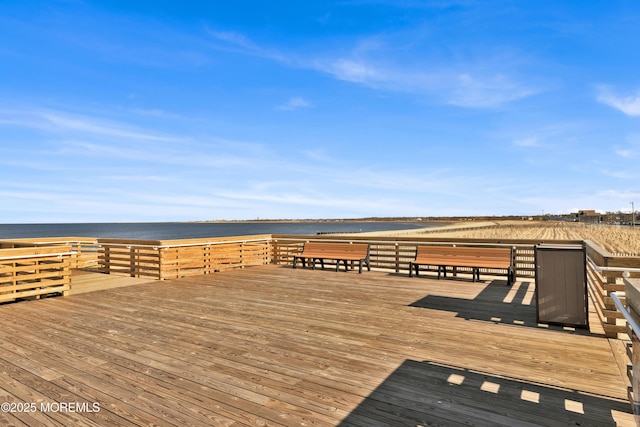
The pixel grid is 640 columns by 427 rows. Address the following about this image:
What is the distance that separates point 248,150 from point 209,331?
928 inches

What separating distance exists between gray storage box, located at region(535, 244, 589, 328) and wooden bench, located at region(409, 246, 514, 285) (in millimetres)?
2861

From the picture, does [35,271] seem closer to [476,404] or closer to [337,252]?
[337,252]

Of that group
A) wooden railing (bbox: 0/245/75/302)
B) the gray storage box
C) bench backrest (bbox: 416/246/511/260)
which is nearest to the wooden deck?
the gray storage box

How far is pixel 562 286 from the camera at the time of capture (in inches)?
185

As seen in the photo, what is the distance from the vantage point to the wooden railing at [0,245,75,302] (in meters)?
6.64

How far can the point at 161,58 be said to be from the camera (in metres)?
16.3

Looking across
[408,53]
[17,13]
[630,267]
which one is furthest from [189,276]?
[17,13]

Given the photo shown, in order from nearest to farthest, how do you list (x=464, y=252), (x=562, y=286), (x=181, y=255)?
(x=562, y=286) → (x=464, y=252) → (x=181, y=255)

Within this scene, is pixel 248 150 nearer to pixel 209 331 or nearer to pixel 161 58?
pixel 161 58

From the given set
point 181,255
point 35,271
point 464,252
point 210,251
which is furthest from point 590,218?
point 35,271

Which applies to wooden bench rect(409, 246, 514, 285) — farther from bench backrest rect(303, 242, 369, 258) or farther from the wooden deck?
bench backrest rect(303, 242, 369, 258)

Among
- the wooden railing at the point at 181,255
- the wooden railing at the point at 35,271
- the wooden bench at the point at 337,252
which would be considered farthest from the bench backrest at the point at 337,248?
the wooden railing at the point at 35,271

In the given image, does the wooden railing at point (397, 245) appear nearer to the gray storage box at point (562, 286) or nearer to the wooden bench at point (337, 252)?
the wooden bench at point (337, 252)

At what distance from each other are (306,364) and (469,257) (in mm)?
6049
